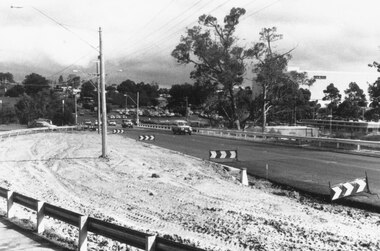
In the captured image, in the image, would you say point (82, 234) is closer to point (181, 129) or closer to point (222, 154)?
point (222, 154)

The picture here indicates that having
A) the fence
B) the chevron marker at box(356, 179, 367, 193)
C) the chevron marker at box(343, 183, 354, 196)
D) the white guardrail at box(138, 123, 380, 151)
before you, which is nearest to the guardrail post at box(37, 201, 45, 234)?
the chevron marker at box(343, 183, 354, 196)

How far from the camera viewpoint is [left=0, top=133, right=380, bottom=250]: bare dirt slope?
34.7 feet

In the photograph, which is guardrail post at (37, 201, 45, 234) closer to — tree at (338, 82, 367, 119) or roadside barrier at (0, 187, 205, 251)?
roadside barrier at (0, 187, 205, 251)

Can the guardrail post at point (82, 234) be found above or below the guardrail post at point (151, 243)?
below

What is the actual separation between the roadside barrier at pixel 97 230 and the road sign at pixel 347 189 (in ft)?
29.9

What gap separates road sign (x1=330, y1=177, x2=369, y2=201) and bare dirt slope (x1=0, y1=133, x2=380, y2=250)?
459 mm

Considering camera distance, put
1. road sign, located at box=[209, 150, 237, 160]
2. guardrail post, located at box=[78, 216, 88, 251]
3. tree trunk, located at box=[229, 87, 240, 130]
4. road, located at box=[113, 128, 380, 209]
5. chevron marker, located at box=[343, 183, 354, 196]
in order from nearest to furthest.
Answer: guardrail post, located at box=[78, 216, 88, 251] → chevron marker, located at box=[343, 183, 354, 196] → road, located at box=[113, 128, 380, 209] → road sign, located at box=[209, 150, 237, 160] → tree trunk, located at box=[229, 87, 240, 130]

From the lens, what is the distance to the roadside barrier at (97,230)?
23.6 ft

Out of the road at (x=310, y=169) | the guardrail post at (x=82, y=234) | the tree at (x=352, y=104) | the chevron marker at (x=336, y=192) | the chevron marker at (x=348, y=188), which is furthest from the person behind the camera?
the tree at (x=352, y=104)

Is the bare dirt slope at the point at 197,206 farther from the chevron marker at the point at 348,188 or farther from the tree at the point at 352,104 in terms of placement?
the tree at the point at 352,104

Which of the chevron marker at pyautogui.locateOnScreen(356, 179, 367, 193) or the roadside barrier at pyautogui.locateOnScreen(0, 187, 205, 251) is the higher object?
the roadside barrier at pyautogui.locateOnScreen(0, 187, 205, 251)

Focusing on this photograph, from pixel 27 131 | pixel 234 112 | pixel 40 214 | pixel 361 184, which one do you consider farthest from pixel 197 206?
pixel 234 112

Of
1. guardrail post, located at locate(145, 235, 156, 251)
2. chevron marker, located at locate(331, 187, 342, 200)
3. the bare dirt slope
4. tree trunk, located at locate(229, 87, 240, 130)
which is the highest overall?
tree trunk, located at locate(229, 87, 240, 130)

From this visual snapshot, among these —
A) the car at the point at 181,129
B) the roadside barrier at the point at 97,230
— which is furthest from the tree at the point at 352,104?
the roadside barrier at the point at 97,230
